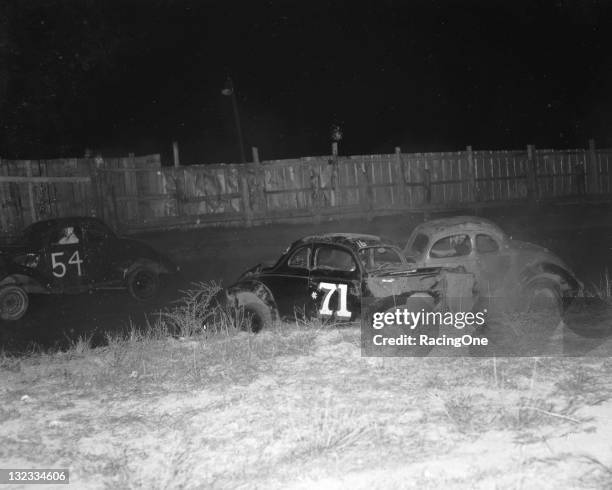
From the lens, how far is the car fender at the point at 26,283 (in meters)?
11.0

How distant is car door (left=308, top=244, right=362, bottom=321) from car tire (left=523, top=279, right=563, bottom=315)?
2.50 metres

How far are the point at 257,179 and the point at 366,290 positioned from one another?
1283 centimetres

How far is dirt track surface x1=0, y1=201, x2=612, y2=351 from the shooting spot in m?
10.7

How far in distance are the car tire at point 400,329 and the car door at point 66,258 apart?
19.8 ft

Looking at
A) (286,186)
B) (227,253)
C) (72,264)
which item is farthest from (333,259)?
(286,186)

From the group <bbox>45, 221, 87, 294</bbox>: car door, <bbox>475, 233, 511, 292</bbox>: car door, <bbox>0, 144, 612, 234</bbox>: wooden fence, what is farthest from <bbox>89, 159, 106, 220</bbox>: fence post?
<bbox>475, 233, 511, 292</bbox>: car door

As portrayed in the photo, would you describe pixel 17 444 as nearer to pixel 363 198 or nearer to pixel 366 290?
pixel 366 290

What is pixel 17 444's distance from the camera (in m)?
5.07

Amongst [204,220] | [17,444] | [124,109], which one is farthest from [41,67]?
[17,444]

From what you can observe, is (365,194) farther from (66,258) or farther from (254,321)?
(254,321)

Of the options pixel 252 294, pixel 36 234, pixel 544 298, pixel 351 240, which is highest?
pixel 36 234

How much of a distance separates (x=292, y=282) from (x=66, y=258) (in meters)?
4.90

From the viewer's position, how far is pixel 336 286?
8.51 m

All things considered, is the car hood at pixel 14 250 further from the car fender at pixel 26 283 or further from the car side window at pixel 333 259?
the car side window at pixel 333 259
